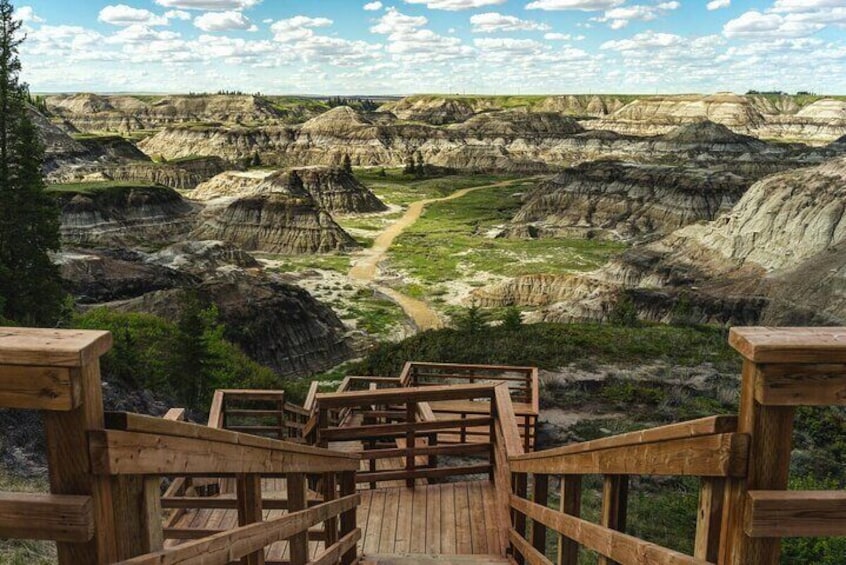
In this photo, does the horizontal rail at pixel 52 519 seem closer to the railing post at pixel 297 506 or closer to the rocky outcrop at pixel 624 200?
the railing post at pixel 297 506

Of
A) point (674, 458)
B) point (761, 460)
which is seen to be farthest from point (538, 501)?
point (761, 460)

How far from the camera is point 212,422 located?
9.14 meters

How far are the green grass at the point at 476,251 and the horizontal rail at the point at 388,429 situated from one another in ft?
161

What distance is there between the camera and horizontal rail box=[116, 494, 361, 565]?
7.14 feet

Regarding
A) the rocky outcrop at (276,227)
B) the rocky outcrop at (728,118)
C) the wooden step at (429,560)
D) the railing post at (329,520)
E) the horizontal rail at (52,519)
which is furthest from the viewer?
the rocky outcrop at (728,118)

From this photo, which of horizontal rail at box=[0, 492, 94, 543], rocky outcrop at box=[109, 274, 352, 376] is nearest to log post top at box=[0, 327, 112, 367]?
horizontal rail at box=[0, 492, 94, 543]

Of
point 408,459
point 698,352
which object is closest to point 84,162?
point 698,352

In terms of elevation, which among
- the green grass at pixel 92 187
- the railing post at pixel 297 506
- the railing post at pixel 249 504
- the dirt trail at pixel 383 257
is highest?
the railing post at pixel 249 504

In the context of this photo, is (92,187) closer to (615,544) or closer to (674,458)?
(615,544)

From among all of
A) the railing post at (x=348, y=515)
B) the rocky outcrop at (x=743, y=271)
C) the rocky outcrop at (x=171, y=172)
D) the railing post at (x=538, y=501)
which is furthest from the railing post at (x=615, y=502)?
the rocky outcrop at (x=171, y=172)

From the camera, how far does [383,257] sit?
66125 millimetres

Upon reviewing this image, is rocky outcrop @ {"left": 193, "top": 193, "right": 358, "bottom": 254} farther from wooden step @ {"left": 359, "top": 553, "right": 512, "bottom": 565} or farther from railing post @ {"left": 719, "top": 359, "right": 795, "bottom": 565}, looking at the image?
railing post @ {"left": 719, "top": 359, "right": 795, "bottom": 565}

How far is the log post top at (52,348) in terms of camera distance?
1886 millimetres

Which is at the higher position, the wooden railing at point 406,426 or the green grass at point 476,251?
the wooden railing at point 406,426
